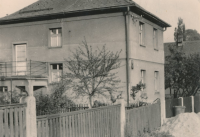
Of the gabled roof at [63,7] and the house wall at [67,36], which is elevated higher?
the gabled roof at [63,7]

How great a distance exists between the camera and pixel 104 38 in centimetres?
1659

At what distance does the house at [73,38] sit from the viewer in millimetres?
16250

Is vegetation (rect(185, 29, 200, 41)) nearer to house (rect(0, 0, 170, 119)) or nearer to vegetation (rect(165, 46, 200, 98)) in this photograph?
vegetation (rect(165, 46, 200, 98))

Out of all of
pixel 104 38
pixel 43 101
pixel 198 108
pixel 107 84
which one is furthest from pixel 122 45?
pixel 198 108

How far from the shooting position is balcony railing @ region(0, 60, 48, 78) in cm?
1816

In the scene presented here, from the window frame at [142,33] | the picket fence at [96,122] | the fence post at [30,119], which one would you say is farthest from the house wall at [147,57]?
the fence post at [30,119]

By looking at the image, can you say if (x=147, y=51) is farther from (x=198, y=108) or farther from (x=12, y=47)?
(x=12, y=47)

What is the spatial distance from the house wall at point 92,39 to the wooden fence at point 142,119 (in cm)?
416

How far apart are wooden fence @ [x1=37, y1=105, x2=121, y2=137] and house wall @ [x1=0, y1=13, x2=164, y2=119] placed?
7.62m

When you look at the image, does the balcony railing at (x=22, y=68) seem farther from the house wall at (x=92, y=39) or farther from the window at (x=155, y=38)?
the window at (x=155, y=38)

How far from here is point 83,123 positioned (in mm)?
7078

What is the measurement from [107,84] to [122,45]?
8.02 feet

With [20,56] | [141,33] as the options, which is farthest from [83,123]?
[20,56]

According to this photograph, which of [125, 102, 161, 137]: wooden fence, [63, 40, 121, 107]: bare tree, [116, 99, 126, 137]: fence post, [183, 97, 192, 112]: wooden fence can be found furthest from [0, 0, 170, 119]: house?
[116, 99, 126, 137]: fence post
